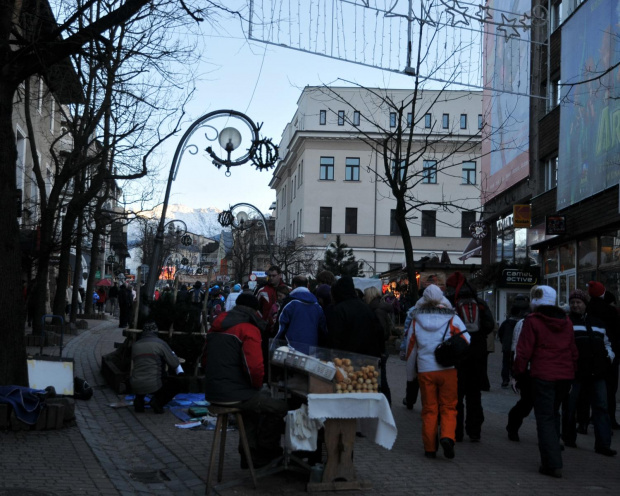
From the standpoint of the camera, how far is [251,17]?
41.3 feet

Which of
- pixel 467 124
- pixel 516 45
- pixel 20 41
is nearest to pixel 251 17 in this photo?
pixel 20 41

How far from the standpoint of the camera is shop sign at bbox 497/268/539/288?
98.0 ft

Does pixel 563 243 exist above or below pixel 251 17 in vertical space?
below

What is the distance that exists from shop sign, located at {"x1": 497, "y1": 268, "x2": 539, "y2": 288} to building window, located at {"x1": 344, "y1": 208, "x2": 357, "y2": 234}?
129 feet

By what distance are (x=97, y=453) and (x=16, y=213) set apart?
3.24m

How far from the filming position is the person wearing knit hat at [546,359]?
27.8 ft

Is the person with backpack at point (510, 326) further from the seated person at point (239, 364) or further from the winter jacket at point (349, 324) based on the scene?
the seated person at point (239, 364)

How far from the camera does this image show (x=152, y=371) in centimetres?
1182

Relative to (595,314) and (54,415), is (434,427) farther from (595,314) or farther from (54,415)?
(54,415)

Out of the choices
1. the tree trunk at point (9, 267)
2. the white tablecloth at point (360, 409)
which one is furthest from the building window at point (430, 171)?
the white tablecloth at point (360, 409)

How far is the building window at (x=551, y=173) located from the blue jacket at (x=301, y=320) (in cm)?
2049

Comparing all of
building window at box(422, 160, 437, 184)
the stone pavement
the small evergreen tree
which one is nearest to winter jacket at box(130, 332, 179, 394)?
the stone pavement

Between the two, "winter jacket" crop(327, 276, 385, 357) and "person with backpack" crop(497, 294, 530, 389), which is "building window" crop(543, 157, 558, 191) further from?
"winter jacket" crop(327, 276, 385, 357)

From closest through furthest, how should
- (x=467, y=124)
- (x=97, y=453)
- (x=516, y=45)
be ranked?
(x=97, y=453), (x=516, y=45), (x=467, y=124)
